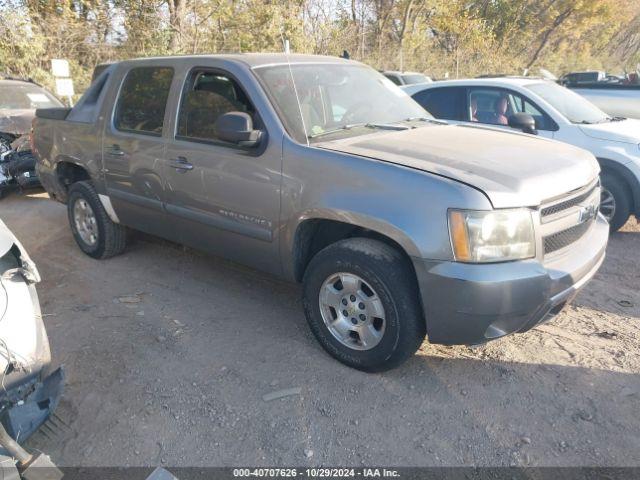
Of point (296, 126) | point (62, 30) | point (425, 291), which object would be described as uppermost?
point (62, 30)

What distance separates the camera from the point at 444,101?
6.63 m

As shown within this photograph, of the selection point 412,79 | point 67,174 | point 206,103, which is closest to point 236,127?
point 206,103

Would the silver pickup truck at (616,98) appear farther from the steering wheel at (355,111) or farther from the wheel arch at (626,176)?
the steering wheel at (355,111)

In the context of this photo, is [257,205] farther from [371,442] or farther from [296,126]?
A: [371,442]

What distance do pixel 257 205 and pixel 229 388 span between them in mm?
1183

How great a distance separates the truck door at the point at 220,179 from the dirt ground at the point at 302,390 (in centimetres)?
62

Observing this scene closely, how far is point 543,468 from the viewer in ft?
7.97

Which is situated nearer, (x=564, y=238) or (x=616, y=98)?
(x=564, y=238)

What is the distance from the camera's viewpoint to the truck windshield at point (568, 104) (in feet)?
19.6

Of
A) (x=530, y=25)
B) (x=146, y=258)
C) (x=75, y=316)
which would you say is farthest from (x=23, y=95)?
(x=530, y=25)

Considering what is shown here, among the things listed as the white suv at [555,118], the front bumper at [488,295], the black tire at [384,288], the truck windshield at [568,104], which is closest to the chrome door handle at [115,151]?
the black tire at [384,288]

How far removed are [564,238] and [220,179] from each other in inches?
88.1

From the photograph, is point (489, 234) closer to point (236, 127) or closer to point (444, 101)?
point (236, 127)

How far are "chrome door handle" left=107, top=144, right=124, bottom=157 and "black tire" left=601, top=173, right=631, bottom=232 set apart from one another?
5.01 m
